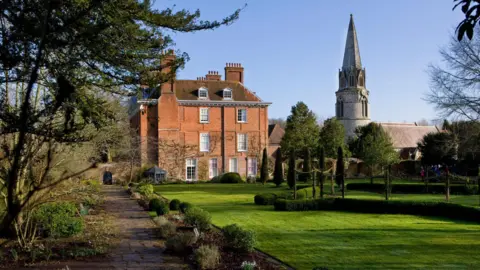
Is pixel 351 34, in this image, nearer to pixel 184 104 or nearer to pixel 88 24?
pixel 184 104

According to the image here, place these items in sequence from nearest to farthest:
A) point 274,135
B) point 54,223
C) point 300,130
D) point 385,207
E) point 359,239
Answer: point 54,223, point 359,239, point 385,207, point 300,130, point 274,135

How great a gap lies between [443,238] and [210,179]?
2853 centimetres

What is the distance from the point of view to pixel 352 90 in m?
68.3

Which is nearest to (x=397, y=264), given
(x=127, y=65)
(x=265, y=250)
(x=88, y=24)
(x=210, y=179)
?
(x=265, y=250)

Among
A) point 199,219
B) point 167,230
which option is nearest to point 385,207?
point 199,219

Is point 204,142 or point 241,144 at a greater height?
point 204,142

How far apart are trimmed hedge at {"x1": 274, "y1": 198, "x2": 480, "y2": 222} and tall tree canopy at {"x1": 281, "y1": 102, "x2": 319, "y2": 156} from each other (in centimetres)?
2200

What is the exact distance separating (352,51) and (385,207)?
5313 centimetres

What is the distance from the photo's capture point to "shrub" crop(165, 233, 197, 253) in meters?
10.2

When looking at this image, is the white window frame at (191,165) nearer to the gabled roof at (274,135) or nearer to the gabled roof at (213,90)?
the gabled roof at (213,90)

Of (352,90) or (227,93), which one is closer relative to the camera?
(227,93)

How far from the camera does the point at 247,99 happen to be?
41.0m

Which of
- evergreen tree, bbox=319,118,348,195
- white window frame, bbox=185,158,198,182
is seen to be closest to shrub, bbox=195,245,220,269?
white window frame, bbox=185,158,198,182

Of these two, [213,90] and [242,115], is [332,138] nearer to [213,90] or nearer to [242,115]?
A: [242,115]
